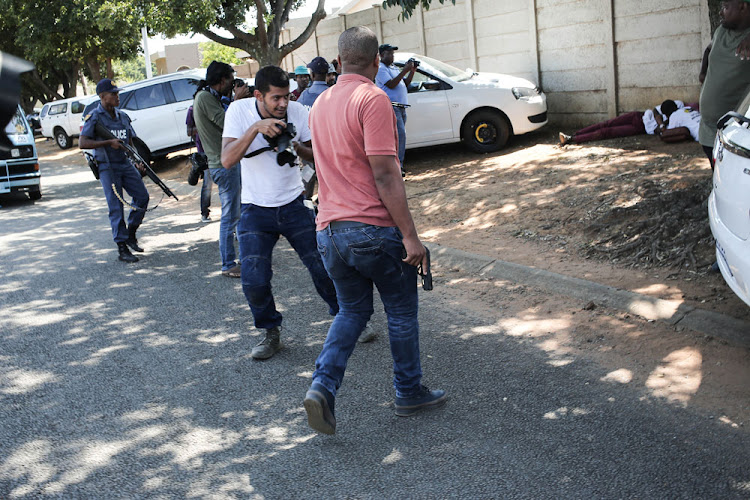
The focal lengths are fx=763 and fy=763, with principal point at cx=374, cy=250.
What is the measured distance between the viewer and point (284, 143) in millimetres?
4676

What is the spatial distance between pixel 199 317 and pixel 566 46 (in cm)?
897

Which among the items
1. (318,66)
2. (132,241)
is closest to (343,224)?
(132,241)

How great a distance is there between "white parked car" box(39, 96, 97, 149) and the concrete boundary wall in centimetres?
1537

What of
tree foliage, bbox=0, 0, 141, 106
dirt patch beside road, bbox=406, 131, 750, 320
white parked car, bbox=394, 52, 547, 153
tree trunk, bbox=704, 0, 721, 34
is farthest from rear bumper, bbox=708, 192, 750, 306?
tree foliage, bbox=0, 0, 141, 106

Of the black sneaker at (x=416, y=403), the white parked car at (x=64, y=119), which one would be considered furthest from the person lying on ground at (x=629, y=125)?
the white parked car at (x=64, y=119)

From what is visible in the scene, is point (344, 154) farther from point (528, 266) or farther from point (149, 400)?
point (528, 266)

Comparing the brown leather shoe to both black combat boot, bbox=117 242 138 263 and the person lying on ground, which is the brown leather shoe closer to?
black combat boot, bbox=117 242 138 263

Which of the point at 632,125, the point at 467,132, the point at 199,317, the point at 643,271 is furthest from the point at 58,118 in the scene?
the point at 643,271

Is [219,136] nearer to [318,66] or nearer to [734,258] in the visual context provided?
[318,66]

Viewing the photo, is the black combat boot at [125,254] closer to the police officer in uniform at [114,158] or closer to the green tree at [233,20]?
the police officer in uniform at [114,158]

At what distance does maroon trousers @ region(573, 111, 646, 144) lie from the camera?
11.2 meters

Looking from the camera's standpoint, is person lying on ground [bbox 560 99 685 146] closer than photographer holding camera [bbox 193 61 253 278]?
No

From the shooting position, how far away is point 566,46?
12.8 meters

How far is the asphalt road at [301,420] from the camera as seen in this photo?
3.52 metres
